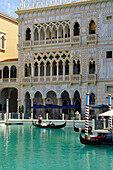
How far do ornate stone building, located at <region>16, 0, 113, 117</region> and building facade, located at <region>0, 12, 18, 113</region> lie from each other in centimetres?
139

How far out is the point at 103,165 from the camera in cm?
1305

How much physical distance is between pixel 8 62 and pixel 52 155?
2175 cm

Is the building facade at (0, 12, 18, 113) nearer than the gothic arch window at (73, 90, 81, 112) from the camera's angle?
No

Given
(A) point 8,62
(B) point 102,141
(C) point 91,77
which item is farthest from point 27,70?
(B) point 102,141

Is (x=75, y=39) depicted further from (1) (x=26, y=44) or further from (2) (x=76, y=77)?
(1) (x=26, y=44)

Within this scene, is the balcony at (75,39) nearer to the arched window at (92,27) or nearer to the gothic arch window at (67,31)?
the gothic arch window at (67,31)

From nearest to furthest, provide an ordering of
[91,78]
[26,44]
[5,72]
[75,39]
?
[91,78] < [75,39] < [26,44] < [5,72]

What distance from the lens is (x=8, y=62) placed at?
35406 mm

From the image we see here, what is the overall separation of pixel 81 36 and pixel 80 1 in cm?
328

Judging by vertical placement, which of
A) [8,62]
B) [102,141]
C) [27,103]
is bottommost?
[102,141]

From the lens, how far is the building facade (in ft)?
117

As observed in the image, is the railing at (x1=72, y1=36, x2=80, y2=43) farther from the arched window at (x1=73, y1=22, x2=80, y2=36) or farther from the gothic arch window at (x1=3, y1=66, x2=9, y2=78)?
the gothic arch window at (x1=3, y1=66, x2=9, y2=78)

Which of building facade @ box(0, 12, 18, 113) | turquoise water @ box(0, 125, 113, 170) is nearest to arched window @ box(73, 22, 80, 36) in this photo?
building facade @ box(0, 12, 18, 113)

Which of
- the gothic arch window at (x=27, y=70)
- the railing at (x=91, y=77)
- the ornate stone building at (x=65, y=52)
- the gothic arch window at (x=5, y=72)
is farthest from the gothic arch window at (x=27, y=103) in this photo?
the railing at (x=91, y=77)
